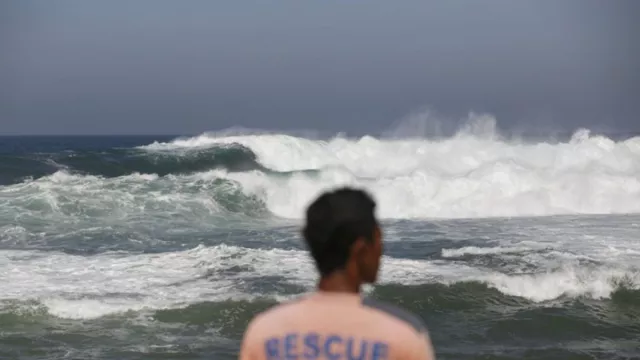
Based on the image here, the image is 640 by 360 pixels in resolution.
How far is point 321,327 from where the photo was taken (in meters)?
1.78

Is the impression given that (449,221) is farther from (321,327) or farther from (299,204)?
(321,327)

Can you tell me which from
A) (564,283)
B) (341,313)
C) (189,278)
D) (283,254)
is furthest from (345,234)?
(283,254)

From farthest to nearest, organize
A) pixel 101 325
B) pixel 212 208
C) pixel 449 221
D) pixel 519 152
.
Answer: pixel 519 152
pixel 212 208
pixel 449 221
pixel 101 325

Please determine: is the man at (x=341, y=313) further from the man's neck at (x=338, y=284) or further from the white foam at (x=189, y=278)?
the white foam at (x=189, y=278)

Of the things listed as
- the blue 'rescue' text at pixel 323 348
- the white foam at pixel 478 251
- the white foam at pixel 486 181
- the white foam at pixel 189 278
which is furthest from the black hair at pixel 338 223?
the white foam at pixel 486 181

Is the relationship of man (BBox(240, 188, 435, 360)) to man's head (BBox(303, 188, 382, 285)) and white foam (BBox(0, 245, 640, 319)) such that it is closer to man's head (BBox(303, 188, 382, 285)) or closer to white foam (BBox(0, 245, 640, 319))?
man's head (BBox(303, 188, 382, 285))

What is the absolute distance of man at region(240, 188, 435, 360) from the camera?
1756mm

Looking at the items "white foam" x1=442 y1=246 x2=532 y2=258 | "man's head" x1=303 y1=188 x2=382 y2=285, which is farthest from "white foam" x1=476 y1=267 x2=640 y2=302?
"man's head" x1=303 y1=188 x2=382 y2=285

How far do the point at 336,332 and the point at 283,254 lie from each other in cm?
1119

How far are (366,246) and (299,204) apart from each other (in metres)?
21.1

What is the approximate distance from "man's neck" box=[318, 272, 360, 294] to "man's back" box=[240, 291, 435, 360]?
3 cm

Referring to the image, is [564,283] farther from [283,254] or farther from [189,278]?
[189,278]

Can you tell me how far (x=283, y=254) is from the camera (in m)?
12.9

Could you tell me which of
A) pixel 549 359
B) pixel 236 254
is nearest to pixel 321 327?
pixel 549 359
